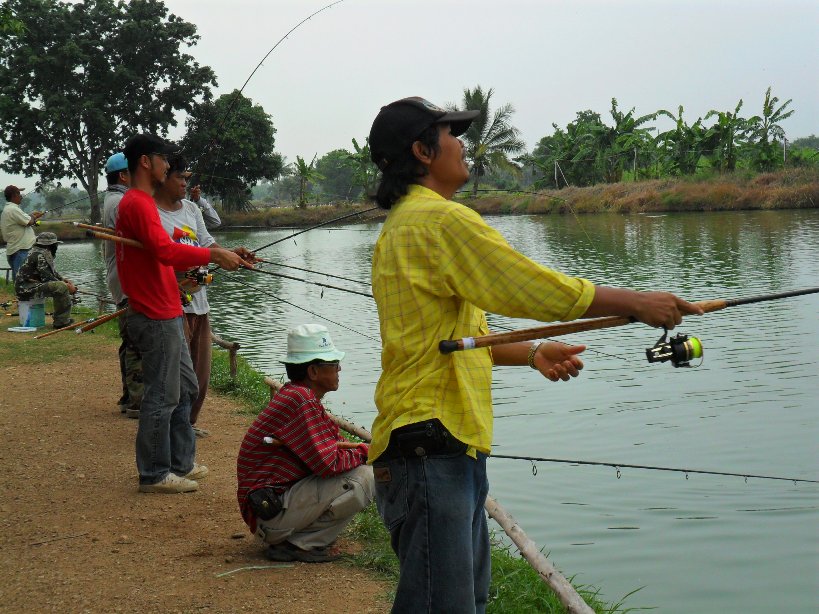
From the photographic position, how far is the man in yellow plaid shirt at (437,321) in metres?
2.32

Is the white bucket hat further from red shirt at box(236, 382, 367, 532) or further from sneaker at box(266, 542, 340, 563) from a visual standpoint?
sneaker at box(266, 542, 340, 563)

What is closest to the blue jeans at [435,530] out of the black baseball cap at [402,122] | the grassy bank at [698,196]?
the black baseball cap at [402,122]

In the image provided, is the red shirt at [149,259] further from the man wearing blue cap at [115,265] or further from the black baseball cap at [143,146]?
the man wearing blue cap at [115,265]

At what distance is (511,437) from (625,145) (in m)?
34.7

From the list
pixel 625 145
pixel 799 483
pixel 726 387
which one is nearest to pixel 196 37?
pixel 625 145

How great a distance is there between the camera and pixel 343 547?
4484mm

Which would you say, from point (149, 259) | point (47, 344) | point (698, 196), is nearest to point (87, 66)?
point (698, 196)

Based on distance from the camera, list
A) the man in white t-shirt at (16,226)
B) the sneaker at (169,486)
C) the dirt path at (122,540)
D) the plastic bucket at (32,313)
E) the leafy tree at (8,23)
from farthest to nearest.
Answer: the man in white t-shirt at (16,226), the plastic bucket at (32,313), the leafy tree at (8,23), the sneaker at (169,486), the dirt path at (122,540)

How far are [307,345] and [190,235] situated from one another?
76.2 inches

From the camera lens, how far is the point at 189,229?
5.90 m

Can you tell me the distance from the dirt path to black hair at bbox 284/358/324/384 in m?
0.81

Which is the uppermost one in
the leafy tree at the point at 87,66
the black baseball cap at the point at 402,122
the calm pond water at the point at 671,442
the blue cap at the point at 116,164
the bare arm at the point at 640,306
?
the leafy tree at the point at 87,66

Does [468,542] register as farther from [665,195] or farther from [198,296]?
[665,195]

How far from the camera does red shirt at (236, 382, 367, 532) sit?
4098mm
